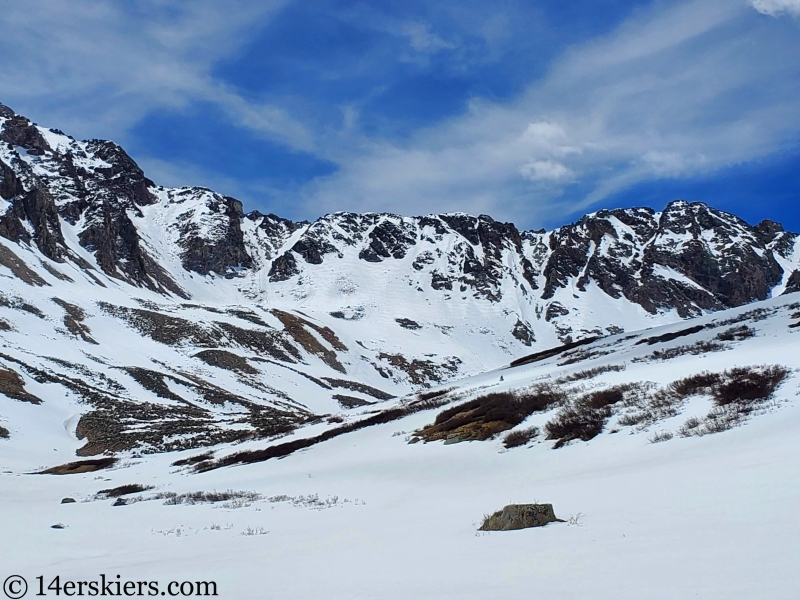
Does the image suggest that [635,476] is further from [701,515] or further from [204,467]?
[204,467]

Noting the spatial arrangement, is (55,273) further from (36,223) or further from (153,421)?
(153,421)

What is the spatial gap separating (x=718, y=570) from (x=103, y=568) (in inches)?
255

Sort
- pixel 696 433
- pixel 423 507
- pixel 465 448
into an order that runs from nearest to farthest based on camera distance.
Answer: pixel 423 507
pixel 696 433
pixel 465 448

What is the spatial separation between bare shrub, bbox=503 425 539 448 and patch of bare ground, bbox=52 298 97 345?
68638 mm

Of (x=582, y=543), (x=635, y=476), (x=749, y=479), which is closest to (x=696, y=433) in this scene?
(x=635, y=476)

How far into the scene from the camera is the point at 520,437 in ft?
53.8

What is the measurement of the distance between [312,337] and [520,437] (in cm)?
9954

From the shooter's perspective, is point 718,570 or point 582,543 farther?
point 582,543

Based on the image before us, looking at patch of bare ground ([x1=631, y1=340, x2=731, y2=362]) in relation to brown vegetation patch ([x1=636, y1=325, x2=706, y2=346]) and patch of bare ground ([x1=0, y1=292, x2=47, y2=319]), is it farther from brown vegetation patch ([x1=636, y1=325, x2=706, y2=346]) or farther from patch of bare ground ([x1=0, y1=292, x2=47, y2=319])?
patch of bare ground ([x1=0, y1=292, x2=47, y2=319])

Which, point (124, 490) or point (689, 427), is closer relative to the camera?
point (689, 427)

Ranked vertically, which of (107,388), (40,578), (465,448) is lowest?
(465,448)

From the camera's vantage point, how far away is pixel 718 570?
4.45 metres

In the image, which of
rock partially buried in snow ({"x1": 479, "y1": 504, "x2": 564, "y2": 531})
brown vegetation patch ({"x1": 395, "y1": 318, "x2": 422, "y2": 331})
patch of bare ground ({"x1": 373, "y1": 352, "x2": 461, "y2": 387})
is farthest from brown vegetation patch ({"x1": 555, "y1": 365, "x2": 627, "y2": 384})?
brown vegetation patch ({"x1": 395, "y1": 318, "x2": 422, "y2": 331})

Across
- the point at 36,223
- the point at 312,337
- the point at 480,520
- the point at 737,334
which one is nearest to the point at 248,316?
the point at 312,337
